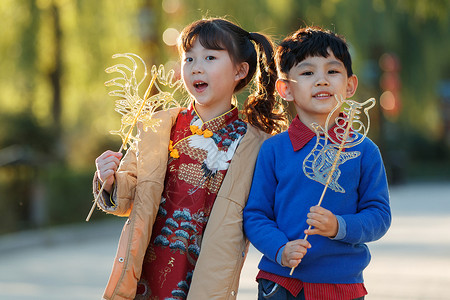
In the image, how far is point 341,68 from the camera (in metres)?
2.86

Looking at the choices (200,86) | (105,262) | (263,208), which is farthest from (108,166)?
(105,262)

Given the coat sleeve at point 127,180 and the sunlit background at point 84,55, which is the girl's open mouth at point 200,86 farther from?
the sunlit background at point 84,55

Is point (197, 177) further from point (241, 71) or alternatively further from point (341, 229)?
point (341, 229)

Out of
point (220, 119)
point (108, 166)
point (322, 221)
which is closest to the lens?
point (322, 221)

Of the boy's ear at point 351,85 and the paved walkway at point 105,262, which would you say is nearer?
the boy's ear at point 351,85

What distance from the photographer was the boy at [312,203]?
8.79 ft

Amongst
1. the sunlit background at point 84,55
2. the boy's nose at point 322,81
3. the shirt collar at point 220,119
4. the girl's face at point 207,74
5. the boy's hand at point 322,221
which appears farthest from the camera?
the sunlit background at point 84,55

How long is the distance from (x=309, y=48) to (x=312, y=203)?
1.91ft

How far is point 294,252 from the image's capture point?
2602 millimetres

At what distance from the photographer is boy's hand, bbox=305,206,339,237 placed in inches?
101

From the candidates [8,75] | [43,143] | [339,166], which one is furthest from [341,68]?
[8,75]

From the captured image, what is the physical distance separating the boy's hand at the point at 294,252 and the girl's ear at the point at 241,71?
0.86m

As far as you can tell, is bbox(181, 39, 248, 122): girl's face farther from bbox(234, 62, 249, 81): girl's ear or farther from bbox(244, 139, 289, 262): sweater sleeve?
bbox(244, 139, 289, 262): sweater sleeve

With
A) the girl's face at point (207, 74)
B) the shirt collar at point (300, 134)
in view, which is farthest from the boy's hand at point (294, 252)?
the girl's face at point (207, 74)
